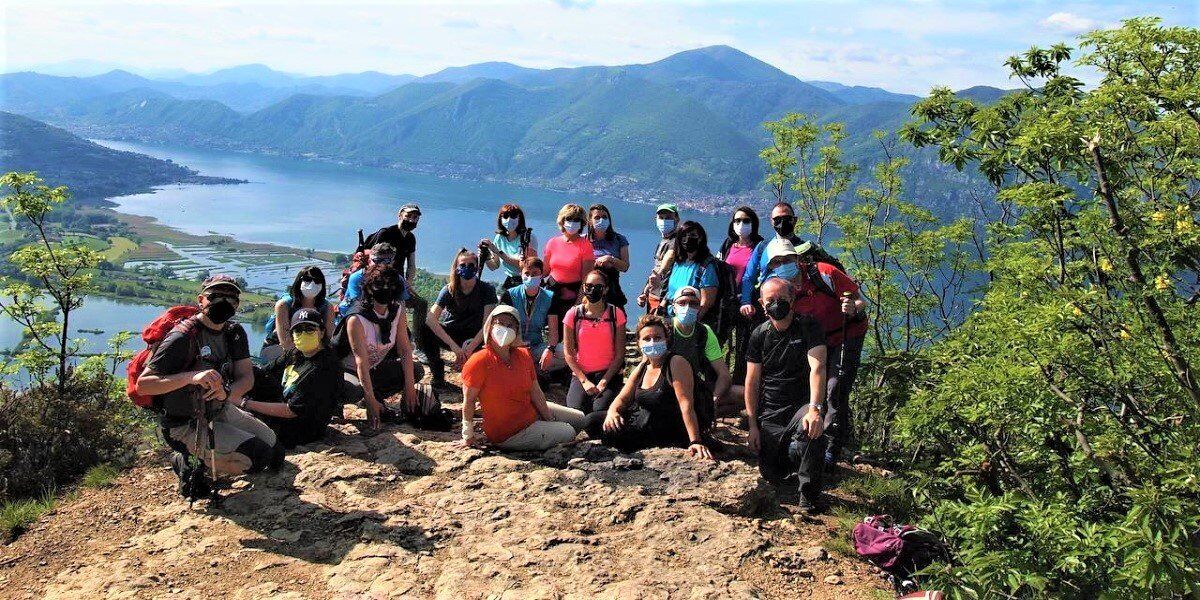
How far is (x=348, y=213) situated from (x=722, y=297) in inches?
5864

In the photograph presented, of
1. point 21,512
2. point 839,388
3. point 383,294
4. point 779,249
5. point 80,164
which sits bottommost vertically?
point 21,512

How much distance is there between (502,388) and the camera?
6.57 meters

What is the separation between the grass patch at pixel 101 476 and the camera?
6.67 m

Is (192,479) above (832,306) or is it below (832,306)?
below

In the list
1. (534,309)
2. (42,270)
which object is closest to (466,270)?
(534,309)

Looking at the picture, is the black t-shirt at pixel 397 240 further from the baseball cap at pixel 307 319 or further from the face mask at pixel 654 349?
the face mask at pixel 654 349

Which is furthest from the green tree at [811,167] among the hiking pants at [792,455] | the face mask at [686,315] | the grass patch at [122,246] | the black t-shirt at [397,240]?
the grass patch at [122,246]

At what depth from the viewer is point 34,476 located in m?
6.75

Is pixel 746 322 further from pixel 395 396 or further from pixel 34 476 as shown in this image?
pixel 34 476

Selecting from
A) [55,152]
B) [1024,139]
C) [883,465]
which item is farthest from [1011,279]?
[55,152]

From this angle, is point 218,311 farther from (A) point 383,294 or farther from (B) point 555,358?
(B) point 555,358

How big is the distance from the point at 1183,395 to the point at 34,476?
339 inches

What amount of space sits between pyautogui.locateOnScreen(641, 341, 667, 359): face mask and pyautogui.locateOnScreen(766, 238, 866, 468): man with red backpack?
118cm

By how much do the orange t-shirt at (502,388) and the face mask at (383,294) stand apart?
1106 millimetres
